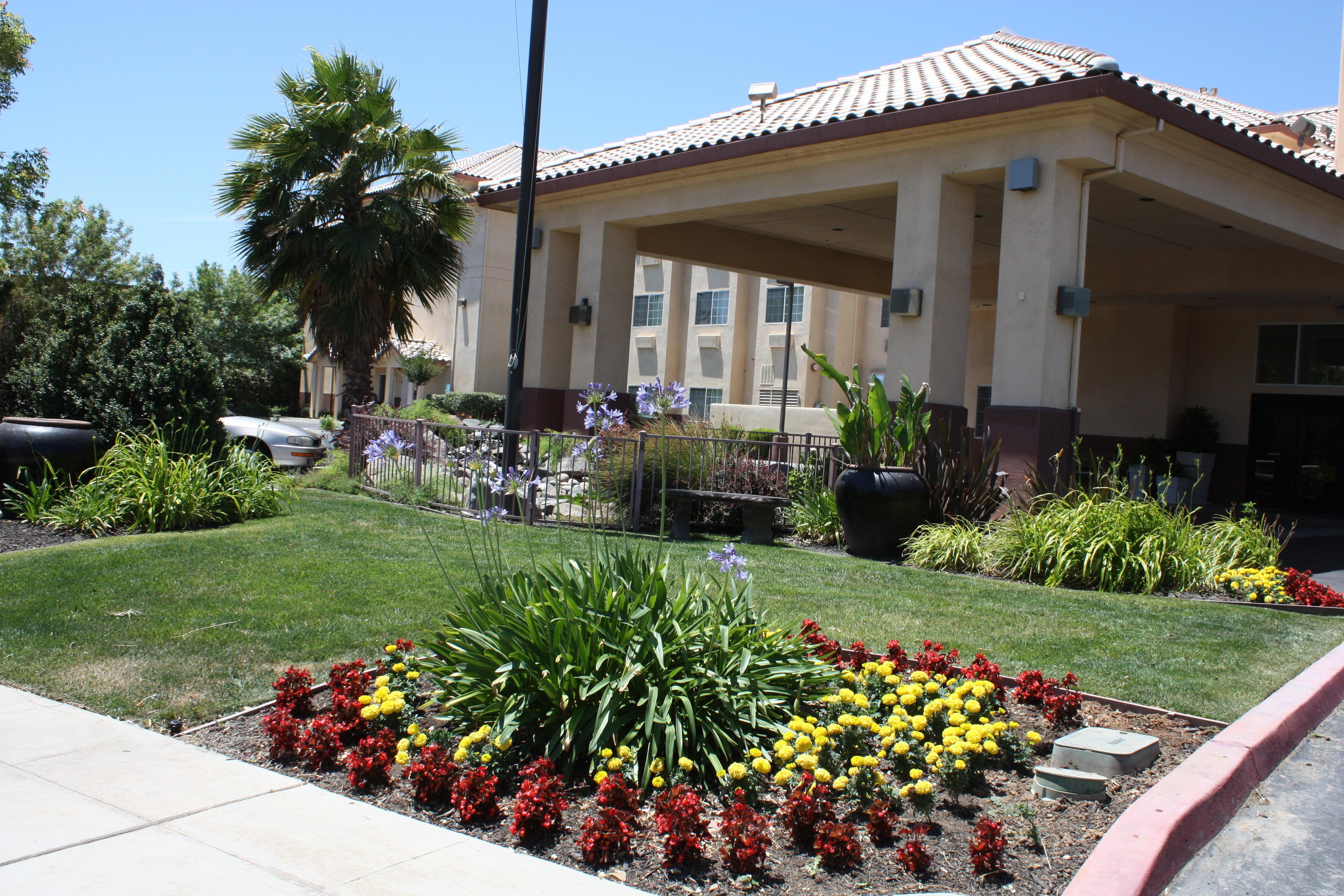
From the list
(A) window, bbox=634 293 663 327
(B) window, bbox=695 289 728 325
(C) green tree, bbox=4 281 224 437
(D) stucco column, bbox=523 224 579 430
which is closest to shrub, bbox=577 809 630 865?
(C) green tree, bbox=4 281 224 437

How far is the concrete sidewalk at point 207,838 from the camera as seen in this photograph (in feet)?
10.8

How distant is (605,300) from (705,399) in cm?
1884

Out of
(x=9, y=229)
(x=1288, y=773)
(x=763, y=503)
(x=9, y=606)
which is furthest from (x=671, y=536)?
(x=9, y=229)

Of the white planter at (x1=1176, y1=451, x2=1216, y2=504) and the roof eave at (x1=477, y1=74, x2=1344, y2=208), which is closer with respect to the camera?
the roof eave at (x1=477, y1=74, x2=1344, y2=208)

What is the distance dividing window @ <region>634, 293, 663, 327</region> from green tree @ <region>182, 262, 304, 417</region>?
14307 mm

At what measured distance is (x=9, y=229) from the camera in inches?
1310

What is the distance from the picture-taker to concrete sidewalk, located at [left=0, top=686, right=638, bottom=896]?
3.31 meters

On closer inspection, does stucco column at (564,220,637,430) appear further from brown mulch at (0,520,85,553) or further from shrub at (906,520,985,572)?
brown mulch at (0,520,85,553)

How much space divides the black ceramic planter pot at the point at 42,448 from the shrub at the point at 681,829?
10121 millimetres

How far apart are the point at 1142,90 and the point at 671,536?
22.2ft

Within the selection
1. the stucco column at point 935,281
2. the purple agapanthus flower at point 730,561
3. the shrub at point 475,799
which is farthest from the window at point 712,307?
the shrub at point 475,799

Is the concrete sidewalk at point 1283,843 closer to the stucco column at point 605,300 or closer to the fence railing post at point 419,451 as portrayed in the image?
the fence railing post at point 419,451

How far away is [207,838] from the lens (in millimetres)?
3631

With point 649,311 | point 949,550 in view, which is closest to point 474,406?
point 649,311
